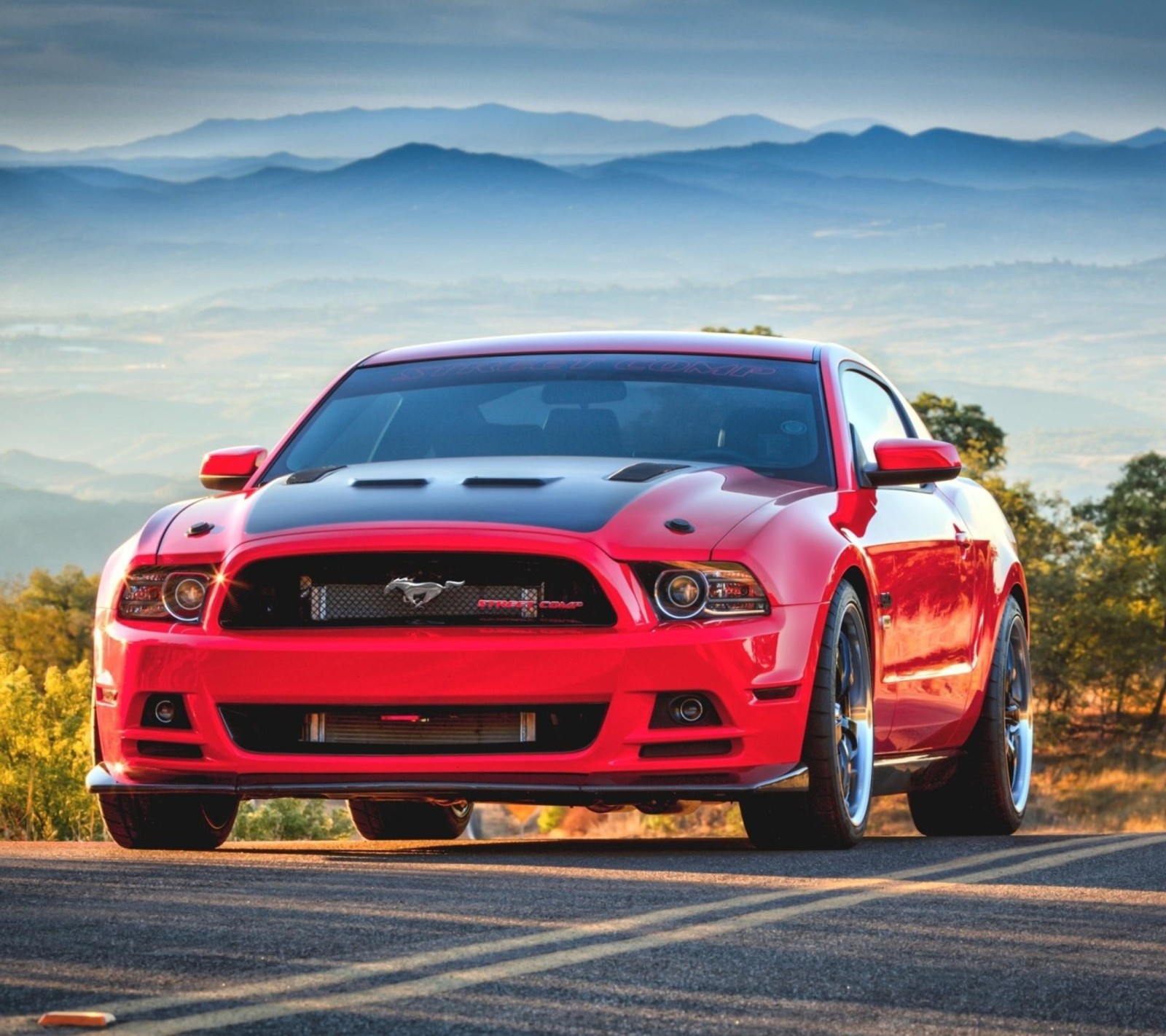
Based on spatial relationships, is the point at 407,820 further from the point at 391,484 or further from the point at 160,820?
the point at 391,484

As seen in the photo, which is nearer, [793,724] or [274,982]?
[274,982]

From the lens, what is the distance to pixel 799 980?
4.47 m

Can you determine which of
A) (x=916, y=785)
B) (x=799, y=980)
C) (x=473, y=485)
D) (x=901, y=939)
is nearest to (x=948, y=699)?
(x=916, y=785)

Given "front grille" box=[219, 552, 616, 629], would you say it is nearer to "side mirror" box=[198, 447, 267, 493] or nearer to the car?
the car

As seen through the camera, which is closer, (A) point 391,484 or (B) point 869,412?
(A) point 391,484

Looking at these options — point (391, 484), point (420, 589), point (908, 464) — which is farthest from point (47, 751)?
point (420, 589)

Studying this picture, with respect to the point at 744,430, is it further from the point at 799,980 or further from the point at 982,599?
the point at 799,980

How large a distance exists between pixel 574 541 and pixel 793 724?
93 centimetres

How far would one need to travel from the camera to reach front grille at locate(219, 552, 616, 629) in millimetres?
6883

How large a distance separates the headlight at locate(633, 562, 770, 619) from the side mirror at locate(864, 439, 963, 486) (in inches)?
55.4

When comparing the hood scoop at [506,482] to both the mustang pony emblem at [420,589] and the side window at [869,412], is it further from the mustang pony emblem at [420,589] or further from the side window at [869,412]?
the side window at [869,412]

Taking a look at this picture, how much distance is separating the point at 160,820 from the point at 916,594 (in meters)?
2.96

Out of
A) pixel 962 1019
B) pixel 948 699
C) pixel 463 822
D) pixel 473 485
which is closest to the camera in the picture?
pixel 962 1019

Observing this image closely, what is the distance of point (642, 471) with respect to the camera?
750cm
